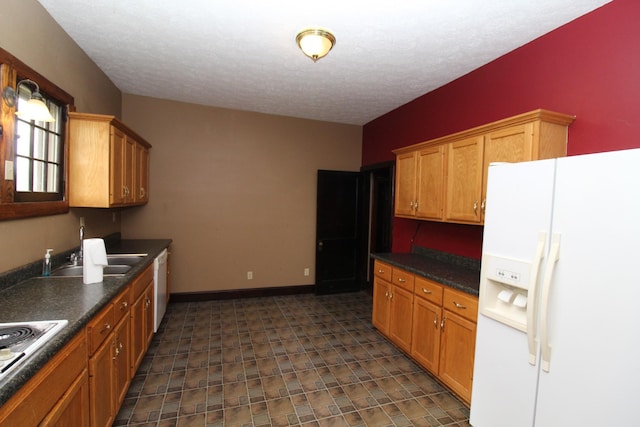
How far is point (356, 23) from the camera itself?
2.25 meters

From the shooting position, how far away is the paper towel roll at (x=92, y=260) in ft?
6.31

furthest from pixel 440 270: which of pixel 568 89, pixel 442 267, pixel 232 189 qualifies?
pixel 232 189

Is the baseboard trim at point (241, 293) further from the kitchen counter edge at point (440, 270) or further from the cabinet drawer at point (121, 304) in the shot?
the cabinet drawer at point (121, 304)

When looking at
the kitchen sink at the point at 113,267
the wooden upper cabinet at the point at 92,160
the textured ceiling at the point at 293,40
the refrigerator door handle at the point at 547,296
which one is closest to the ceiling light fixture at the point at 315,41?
the textured ceiling at the point at 293,40

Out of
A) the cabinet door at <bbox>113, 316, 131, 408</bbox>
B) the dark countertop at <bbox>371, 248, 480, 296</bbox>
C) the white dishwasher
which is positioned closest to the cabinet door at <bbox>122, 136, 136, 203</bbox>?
the white dishwasher

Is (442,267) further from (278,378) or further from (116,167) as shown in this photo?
(116,167)

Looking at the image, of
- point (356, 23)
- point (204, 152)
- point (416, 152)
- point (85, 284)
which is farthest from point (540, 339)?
point (204, 152)

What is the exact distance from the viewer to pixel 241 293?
4590mm

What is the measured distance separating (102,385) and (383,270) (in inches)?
103

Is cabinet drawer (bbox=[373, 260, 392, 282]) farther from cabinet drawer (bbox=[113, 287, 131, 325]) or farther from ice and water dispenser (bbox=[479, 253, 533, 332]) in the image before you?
cabinet drawer (bbox=[113, 287, 131, 325])

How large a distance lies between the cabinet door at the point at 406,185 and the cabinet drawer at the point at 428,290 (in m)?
0.81

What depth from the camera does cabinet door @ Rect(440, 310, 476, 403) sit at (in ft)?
7.25

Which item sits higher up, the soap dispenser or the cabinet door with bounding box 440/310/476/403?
the soap dispenser

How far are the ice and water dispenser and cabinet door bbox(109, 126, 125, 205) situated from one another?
3.09 m
